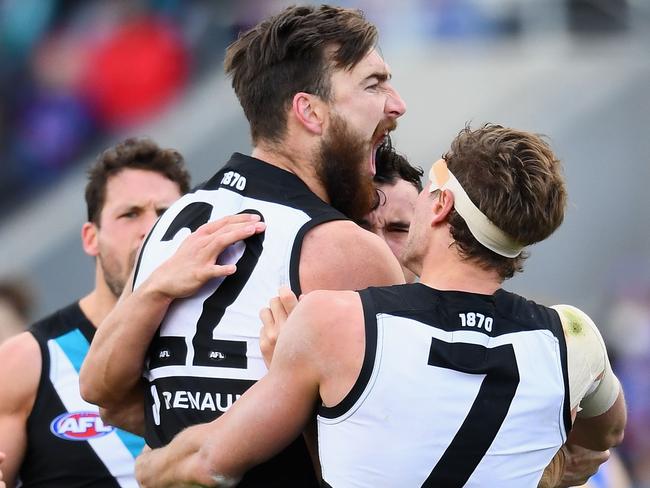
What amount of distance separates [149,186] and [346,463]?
2.73 meters

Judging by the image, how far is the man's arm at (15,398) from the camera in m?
4.96

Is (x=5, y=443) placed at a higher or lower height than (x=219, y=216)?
lower

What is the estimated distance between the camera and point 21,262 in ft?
43.4

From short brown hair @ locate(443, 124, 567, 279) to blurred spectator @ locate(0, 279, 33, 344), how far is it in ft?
15.2

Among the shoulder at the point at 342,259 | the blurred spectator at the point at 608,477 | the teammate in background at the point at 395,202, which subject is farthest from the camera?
the blurred spectator at the point at 608,477

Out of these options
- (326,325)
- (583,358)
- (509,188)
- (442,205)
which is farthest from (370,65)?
(583,358)

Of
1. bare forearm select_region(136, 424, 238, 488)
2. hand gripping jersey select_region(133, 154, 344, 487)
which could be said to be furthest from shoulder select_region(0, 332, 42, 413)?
bare forearm select_region(136, 424, 238, 488)

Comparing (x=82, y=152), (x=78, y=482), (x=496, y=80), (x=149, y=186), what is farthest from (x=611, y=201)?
(x=78, y=482)

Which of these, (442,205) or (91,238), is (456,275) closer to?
(442,205)

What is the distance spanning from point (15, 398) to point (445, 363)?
7.91 ft

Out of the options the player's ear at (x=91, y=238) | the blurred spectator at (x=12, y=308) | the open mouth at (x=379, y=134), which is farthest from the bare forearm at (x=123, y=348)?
the blurred spectator at (x=12, y=308)

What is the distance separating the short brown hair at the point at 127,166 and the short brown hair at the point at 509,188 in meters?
2.57

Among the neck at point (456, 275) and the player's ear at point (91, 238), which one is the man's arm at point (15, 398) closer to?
the player's ear at point (91, 238)

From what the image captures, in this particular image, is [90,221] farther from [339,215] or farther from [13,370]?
[339,215]
